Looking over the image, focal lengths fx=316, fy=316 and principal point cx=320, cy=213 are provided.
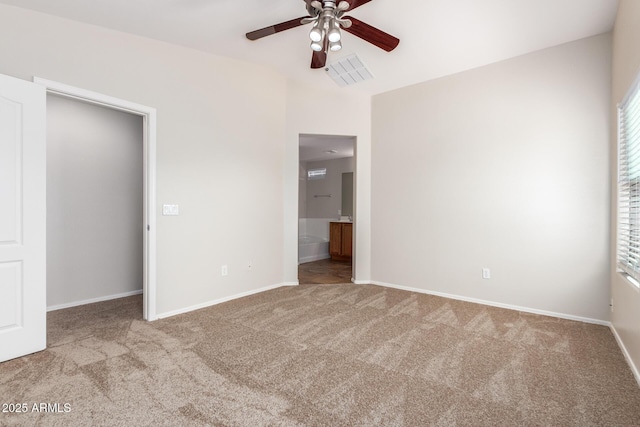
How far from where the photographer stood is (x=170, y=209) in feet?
10.6

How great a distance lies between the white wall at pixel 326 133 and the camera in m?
4.49

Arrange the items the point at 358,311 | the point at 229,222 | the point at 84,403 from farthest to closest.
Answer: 1. the point at 229,222
2. the point at 358,311
3. the point at 84,403

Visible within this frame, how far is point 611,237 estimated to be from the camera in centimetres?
298

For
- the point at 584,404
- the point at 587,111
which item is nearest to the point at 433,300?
the point at 584,404

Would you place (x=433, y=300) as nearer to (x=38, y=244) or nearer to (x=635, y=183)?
(x=635, y=183)

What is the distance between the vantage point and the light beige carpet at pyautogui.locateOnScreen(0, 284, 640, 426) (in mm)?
1661

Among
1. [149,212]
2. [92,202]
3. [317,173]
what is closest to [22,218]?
[149,212]

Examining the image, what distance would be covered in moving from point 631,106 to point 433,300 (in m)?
2.54

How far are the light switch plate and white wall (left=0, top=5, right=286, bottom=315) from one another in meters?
0.05

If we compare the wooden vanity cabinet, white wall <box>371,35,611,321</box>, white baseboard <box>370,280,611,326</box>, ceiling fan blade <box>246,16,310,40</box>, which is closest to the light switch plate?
ceiling fan blade <box>246,16,310,40</box>

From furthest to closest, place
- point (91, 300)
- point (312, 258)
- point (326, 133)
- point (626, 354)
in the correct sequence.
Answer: point (312, 258) < point (326, 133) < point (91, 300) < point (626, 354)

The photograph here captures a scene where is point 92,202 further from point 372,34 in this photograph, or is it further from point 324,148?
point 324,148

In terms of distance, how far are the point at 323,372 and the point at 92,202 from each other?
3.46 meters

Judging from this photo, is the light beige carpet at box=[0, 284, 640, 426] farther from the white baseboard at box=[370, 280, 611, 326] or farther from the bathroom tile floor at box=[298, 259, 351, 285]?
the bathroom tile floor at box=[298, 259, 351, 285]
